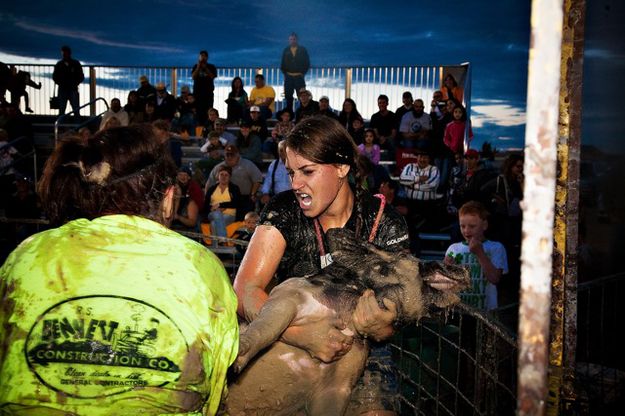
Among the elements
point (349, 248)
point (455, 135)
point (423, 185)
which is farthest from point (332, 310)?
point (455, 135)

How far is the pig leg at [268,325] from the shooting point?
7.97 feet

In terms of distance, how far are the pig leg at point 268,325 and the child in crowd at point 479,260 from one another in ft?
11.3

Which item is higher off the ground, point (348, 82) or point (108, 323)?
point (348, 82)

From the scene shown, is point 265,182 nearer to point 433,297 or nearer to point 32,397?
point 433,297

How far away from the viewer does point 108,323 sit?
1.87 m

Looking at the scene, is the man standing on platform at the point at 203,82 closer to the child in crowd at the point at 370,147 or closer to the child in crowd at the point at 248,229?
the child in crowd at the point at 370,147

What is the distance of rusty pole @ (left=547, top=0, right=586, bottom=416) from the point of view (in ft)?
9.24

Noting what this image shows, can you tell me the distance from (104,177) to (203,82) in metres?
13.7

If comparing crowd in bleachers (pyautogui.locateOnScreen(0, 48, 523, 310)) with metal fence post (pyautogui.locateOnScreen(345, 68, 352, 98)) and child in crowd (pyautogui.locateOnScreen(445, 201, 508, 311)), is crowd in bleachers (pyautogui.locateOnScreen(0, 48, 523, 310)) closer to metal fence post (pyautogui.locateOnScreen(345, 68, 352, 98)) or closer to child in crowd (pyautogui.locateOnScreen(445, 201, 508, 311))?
child in crowd (pyautogui.locateOnScreen(445, 201, 508, 311))

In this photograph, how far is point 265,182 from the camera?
10227 mm

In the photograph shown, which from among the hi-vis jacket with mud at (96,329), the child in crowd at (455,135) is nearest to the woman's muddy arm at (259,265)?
the hi-vis jacket with mud at (96,329)

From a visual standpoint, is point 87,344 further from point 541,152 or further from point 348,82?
point 348,82

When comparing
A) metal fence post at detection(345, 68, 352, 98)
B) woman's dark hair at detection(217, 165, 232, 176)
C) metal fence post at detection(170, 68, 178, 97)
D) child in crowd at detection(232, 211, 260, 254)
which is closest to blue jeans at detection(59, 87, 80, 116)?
metal fence post at detection(170, 68, 178, 97)

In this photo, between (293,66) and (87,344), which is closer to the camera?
(87,344)
